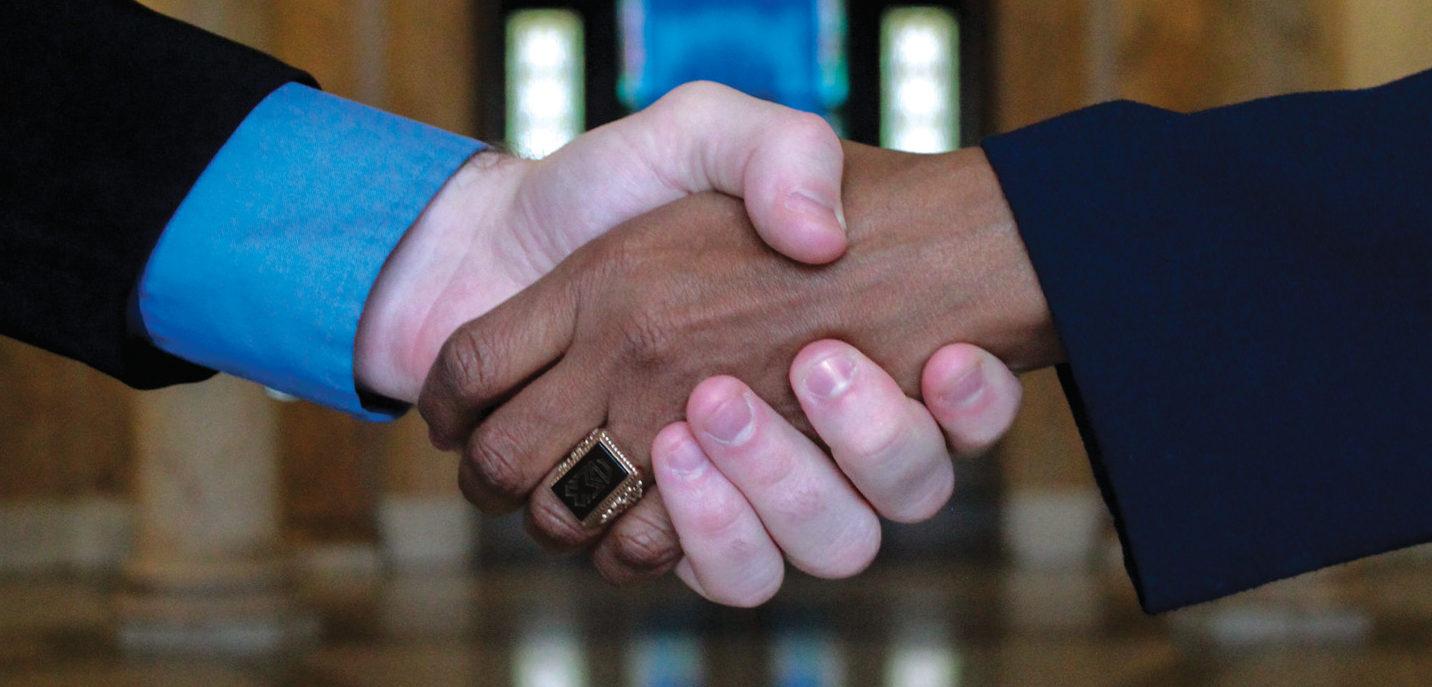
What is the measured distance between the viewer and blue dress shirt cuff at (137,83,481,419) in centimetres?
184

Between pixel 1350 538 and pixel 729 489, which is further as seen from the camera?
pixel 729 489

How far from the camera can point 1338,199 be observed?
4.77ft

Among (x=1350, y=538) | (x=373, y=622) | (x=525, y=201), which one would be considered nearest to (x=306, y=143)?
(x=525, y=201)

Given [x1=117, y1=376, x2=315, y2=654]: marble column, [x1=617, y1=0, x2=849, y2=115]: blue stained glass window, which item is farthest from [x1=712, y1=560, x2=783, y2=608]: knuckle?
[x1=617, y1=0, x2=849, y2=115]: blue stained glass window

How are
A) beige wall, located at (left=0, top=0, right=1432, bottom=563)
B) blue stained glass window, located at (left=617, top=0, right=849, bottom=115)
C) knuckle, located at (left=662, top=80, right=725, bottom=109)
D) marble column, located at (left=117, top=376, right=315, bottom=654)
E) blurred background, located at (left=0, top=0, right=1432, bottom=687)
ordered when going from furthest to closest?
1. blue stained glass window, located at (left=617, top=0, right=849, bottom=115)
2. beige wall, located at (left=0, top=0, right=1432, bottom=563)
3. marble column, located at (left=117, top=376, right=315, bottom=654)
4. blurred background, located at (left=0, top=0, right=1432, bottom=687)
5. knuckle, located at (left=662, top=80, right=725, bottom=109)

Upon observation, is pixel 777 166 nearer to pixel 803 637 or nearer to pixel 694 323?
pixel 694 323

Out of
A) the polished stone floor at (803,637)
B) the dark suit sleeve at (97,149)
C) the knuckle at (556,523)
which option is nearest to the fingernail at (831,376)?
the knuckle at (556,523)

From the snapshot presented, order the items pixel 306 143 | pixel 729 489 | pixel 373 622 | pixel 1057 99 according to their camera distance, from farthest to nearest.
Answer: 1. pixel 1057 99
2. pixel 373 622
3. pixel 306 143
4. pixel 729 489

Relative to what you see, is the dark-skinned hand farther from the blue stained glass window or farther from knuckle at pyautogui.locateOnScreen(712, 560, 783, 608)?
the blue stained glass window

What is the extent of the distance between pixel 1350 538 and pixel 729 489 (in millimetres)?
641

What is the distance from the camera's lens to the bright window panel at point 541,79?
10031 millimetres

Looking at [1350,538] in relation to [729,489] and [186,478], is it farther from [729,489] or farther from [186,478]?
[186,478]

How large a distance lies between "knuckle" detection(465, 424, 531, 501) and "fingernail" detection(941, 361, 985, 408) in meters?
0.50

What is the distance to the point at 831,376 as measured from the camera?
5.38 ft
